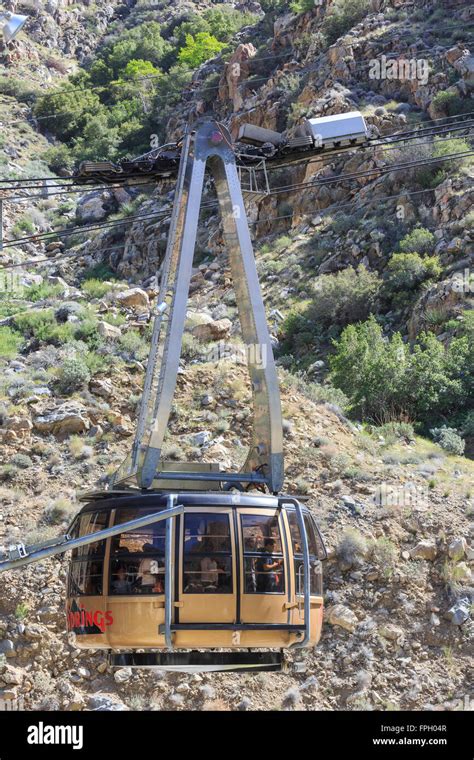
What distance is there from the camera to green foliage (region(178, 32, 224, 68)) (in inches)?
2948

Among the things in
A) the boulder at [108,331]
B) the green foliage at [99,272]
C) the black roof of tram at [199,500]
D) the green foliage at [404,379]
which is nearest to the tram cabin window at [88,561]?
the black roof of tram at [199,500]

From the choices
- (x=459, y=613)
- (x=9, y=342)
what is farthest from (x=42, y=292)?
(x=459, y=613)

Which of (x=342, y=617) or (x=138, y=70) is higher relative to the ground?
(x=138, y=70)

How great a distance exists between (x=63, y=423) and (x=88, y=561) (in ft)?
32.9

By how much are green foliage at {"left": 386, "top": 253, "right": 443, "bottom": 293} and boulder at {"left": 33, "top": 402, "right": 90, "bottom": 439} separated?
17.7 m

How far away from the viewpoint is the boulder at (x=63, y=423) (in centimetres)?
2005

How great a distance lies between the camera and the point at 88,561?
10.4 m

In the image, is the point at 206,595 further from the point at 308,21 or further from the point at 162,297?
the point at 308,21

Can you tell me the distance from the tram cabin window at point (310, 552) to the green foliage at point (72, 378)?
1135 centimetres

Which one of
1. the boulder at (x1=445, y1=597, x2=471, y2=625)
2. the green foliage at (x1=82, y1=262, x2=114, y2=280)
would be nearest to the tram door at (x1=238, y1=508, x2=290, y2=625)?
the boulder at (x1=445, y1=597, x2=471, y2=625)

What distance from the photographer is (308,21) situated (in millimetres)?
58094

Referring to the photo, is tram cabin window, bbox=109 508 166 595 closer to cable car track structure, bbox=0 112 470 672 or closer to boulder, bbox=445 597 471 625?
cable car track structure, bbox=0 112 470 672

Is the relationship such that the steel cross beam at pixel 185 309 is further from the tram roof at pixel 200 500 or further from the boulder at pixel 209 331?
the boulder at pixel 209 331

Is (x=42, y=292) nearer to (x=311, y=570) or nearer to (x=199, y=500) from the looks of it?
(x=311, y=570)
